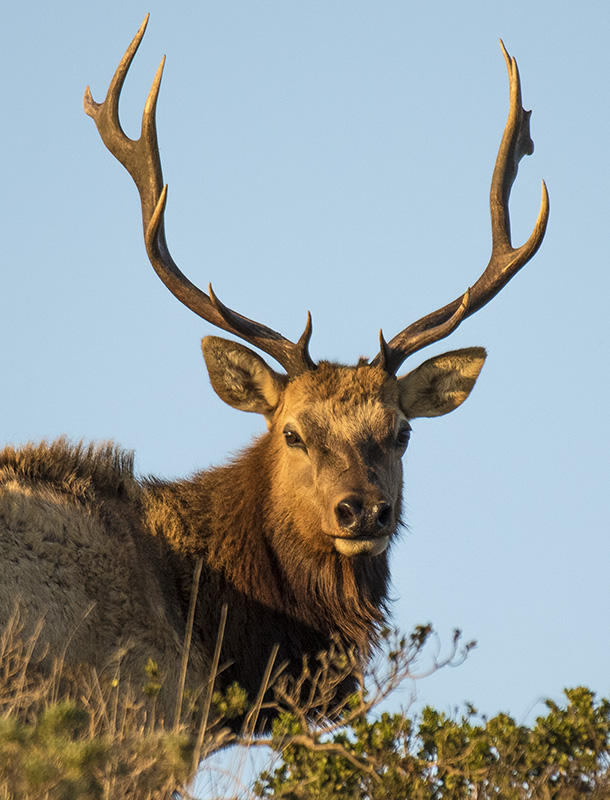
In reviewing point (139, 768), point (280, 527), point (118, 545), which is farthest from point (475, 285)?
point (139, 768)

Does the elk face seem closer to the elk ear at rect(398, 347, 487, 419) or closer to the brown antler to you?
the elk ear at rect(398, 347, 487, 419)

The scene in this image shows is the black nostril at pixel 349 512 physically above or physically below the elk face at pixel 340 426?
below

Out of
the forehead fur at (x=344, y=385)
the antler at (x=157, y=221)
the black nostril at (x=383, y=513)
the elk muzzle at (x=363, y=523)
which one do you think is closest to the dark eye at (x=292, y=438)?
the forehead fur at (x=344, y=385)

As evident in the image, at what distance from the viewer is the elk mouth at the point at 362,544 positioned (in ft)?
24.4

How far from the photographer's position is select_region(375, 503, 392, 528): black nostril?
732 cm

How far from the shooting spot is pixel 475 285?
358 inches

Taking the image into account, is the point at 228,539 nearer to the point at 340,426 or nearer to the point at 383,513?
the point at 340,426

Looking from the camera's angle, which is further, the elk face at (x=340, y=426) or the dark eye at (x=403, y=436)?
the dark eye at (x=403, y=436)

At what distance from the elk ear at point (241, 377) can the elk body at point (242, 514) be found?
11 millimetres

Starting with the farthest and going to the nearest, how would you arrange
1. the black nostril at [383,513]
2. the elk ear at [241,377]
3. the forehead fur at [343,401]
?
the elk ear at [241,377] → the forehead fur at [343,401] → the black nostril at [383,513]

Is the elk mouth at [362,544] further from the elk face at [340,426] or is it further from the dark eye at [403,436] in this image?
the dark eye at [403,436]

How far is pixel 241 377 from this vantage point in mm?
8719

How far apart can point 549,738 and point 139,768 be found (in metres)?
2.17

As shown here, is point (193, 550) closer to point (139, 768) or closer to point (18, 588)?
point (18, 588)
